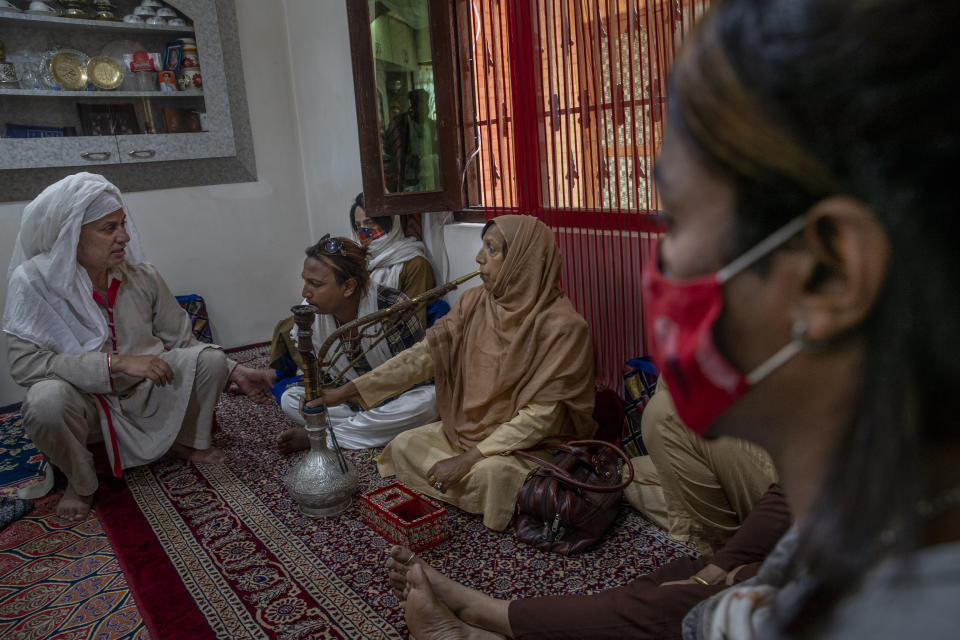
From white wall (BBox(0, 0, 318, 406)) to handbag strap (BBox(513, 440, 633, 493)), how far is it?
2.85 meters

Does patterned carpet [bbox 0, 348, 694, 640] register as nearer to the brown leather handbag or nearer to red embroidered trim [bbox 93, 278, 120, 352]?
the brown leather handbag

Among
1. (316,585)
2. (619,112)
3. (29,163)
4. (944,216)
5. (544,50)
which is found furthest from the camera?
(29,163)

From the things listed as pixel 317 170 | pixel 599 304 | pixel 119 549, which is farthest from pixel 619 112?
pixel 317 170

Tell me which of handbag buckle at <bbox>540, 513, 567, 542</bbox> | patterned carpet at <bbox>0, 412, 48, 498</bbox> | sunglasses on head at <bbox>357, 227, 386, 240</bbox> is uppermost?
sunglasses on head at <bbox>357, 227, 386, 240</bbox>

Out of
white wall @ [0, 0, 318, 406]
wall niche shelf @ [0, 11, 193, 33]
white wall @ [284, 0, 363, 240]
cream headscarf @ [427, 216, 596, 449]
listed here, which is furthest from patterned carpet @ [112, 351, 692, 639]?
wall niche shelf @ [0, 11, 193, 33]

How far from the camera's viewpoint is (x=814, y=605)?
1.41ft

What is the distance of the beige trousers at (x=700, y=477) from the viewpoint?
1860 millimetres

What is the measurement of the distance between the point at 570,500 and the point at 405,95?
2.35m

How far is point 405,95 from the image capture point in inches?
142

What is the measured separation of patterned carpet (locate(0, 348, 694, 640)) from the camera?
189 cm

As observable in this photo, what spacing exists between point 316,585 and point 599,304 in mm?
1525

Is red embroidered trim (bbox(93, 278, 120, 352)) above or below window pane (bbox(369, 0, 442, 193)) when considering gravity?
below

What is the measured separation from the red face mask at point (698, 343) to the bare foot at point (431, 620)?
1.22 meters

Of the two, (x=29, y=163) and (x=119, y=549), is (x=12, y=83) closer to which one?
(x=29, y=163)
